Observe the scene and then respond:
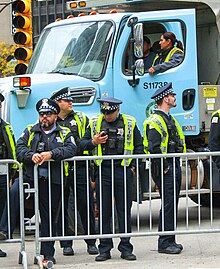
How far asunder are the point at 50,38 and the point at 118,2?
120cm

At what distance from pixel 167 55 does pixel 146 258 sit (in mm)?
3274

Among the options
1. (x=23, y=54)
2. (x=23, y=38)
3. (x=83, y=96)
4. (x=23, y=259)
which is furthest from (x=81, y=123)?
(x=23, y=38)

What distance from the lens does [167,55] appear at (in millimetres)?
10672

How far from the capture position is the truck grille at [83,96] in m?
10.4

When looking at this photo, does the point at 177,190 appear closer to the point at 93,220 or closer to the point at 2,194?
the point at 93,220

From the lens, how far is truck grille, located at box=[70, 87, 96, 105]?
10.4 metres

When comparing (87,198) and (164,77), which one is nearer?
(87,198)

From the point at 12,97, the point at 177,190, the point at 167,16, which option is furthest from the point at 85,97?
the point at 177,190

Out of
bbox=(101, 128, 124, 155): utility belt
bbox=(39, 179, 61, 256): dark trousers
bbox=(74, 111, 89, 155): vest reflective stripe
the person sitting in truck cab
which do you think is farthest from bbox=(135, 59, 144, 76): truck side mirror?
bbox=(39, 179, 61, 256): dark trousers

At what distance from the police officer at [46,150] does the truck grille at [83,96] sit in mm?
1957

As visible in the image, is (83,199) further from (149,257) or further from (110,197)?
(149,257)

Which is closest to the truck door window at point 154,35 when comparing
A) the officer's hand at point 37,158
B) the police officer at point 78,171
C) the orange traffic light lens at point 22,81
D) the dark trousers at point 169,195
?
the orange traffic light lens at point 22,81

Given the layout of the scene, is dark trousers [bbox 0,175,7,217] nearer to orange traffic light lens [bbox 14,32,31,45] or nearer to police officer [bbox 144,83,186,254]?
police officer [bbox 144,83,186,254]

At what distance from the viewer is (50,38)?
1123 centimetres
